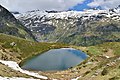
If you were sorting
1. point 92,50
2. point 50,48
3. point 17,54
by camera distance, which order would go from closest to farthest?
point 17,54 → point 92,50 → point 50,48

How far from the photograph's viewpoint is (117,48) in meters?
170

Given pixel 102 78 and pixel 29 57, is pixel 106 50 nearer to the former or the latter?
pixel 29 57

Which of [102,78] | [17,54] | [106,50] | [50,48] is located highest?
[50,48]

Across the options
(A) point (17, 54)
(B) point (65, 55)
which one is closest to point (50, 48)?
(B) point (65, 55)

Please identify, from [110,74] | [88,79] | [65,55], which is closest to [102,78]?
[110,74]

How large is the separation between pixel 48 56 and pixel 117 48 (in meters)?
42.6

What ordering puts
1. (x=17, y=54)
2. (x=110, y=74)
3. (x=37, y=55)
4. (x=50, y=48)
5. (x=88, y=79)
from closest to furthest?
(x=110, y=74), (x=88, y=79), (x=17, y=54), (x=37, y=55), (x=50, y=48)

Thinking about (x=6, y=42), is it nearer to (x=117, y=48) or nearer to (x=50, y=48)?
(x=50, y=48)

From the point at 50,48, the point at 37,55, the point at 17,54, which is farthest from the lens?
the point at 50,48

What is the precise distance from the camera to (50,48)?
638ft

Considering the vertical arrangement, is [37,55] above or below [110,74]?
above

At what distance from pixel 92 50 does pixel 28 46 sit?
39425 mm

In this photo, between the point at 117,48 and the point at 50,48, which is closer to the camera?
the point at 117,48

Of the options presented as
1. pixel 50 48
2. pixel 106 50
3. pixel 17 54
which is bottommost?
pixel 17 54
